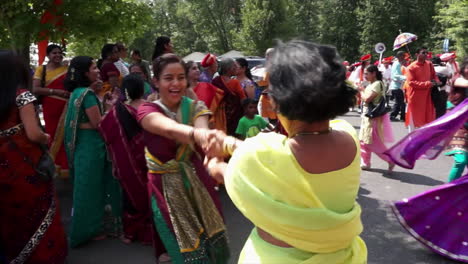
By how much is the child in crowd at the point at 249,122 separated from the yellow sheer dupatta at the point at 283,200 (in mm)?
3717

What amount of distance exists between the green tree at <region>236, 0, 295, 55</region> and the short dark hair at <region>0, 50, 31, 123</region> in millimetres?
30979

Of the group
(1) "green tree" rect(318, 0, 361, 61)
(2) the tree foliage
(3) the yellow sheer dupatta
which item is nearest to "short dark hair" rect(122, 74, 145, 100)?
(3) the yellow sheer dupatta

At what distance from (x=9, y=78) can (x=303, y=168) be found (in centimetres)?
210

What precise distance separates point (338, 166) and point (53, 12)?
4648mm

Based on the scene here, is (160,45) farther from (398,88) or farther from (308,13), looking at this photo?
(308,13)

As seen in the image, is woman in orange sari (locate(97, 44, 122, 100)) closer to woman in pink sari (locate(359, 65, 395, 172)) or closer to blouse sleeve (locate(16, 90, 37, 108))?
blouse sleeve (locate(16, 90, 37, 108))

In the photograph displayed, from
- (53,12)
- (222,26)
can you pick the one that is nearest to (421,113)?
(53,12)

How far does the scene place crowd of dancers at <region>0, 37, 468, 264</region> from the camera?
1482 mm

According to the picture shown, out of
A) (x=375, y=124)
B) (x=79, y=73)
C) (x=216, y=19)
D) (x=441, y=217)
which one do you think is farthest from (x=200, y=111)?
(x=216, y=19)

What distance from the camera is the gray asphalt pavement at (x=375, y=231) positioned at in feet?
12.6

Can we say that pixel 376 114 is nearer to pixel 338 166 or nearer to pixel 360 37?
pixel 338 166

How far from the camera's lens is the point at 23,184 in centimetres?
307

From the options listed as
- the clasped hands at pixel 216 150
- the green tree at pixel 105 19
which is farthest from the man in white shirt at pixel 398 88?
the clasped hands at pixel 216 150

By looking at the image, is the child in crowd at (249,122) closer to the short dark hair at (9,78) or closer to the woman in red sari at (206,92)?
the woman in red sari at (206,92)
